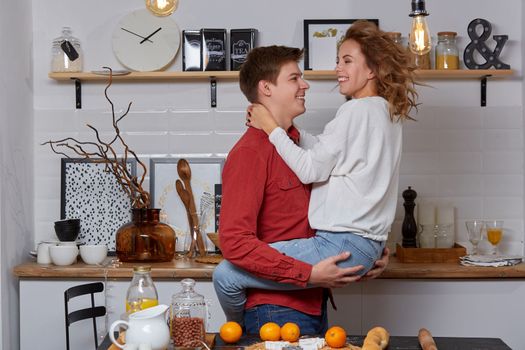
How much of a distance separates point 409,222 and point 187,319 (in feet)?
6.85

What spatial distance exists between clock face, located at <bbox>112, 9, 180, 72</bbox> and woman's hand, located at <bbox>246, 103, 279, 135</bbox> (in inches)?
58.9

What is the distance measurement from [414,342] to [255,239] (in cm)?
64

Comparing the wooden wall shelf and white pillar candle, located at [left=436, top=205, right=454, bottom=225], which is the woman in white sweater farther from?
white pillar candle, located at [left=436, top=205, right=454, bottom=225]

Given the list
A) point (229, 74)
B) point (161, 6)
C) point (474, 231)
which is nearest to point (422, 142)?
point (474, 231)

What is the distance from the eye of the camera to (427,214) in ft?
14.6

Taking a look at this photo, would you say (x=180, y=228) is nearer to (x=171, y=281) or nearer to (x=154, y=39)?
(x=171, y=281)

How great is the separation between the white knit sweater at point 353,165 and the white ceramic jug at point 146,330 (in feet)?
2.61

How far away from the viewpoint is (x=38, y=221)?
466 centimetres

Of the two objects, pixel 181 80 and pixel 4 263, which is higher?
pixel 181 80

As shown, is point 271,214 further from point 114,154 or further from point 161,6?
point 114,154

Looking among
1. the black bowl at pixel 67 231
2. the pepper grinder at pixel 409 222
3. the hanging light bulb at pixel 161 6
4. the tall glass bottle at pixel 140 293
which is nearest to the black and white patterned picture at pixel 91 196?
the black bowl at pixel 67 231

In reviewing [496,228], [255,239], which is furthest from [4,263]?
[496,228]

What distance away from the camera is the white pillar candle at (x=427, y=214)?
4453mm

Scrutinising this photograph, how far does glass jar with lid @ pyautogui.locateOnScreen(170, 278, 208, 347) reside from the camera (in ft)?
8.55
